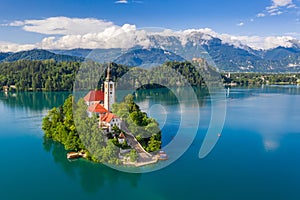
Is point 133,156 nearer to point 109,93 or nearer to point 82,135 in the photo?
point 82,135

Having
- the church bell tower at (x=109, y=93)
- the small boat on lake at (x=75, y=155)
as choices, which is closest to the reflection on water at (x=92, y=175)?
the small boat on lake at (x=75, y=155)

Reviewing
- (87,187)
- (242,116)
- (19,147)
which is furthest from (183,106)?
(87,187)

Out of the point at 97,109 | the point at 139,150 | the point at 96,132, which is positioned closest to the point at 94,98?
the point at 97,109

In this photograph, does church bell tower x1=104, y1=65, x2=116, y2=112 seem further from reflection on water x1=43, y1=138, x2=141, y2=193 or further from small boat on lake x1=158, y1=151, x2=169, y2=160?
small boat on lake x1=158, y1=151, x2=169, y2=160

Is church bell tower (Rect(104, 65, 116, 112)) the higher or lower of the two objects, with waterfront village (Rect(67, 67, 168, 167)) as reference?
higher

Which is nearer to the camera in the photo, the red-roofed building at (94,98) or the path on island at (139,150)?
the path on island at (139,150)

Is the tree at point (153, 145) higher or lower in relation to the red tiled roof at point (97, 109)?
lower

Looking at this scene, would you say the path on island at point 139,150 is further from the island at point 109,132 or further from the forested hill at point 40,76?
the forested hill at point 40,76

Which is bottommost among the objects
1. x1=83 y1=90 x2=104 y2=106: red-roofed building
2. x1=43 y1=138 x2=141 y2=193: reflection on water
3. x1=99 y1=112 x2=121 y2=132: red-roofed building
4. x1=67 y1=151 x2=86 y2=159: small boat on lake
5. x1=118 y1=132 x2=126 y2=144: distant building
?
x1=43 y1=138 x2=141 y2=193: reflection on water

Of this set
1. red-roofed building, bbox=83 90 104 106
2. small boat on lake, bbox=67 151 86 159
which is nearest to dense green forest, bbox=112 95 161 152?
red-roofed building, bbox=83 90 104 106
